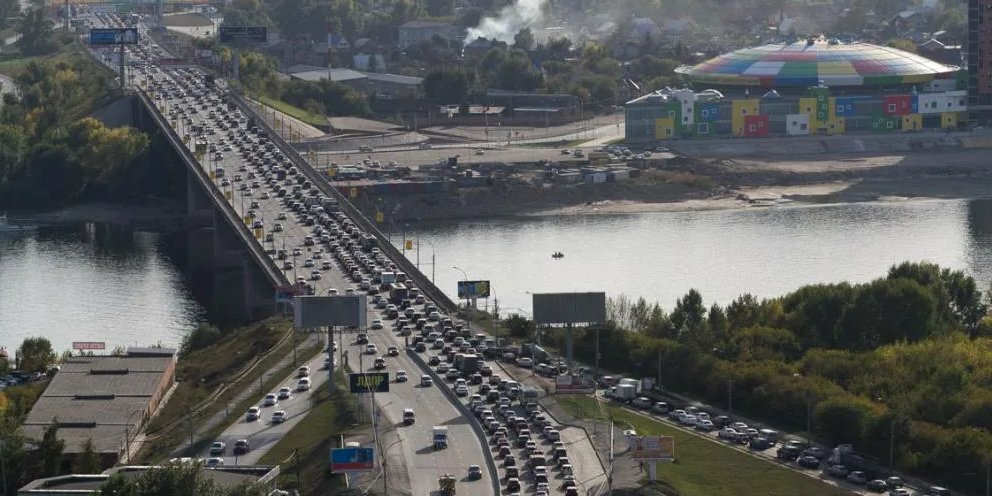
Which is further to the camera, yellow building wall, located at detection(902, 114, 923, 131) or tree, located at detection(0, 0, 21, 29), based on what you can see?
tree, located at detection(0, 0, 21, 29)

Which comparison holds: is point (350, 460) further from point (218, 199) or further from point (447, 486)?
point (218, 199)

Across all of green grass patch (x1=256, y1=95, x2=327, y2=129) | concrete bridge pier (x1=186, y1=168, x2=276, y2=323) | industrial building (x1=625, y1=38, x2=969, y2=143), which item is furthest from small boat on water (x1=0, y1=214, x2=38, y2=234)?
industrial building (x1=625, y1=38, x2=969, y2=143)

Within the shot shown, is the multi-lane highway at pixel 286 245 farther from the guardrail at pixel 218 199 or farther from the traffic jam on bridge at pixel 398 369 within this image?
the guardrail at pixel 218 199

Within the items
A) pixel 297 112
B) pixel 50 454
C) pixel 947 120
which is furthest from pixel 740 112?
Result: pixel 50 454

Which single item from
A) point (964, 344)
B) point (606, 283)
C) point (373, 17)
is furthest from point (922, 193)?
point (373, 17)

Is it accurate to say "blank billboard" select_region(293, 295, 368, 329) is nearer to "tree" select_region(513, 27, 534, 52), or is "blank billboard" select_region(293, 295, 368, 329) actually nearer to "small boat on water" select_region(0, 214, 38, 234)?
"small boat on water" select_region(0, 214, 38, 234)

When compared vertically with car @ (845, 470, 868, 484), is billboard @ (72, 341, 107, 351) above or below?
above
